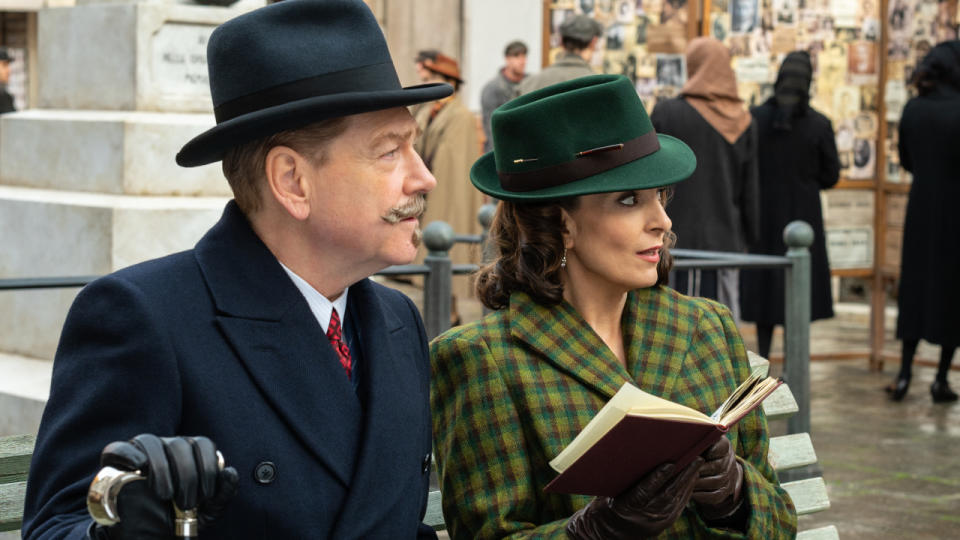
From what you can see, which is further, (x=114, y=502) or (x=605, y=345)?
(x=605, y=345)

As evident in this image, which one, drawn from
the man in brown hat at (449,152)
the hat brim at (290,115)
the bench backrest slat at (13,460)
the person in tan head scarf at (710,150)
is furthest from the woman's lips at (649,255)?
the man in brown hat at (449,152)

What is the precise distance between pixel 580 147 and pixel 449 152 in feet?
23.7

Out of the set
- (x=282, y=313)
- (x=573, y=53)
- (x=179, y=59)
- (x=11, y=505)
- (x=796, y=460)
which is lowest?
(x=796, y=460)

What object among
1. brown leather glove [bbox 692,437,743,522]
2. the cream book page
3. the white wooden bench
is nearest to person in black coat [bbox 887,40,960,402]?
the white wooden bench

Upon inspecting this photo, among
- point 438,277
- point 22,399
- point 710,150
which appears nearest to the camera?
point 438,277

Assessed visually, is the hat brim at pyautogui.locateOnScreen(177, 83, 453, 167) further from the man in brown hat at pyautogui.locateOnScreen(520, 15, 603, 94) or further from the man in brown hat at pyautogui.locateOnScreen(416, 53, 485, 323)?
the man in brown hat at pyautogui.locateOnScreen(416, 53, 485, 323)

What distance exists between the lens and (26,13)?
1049 inches

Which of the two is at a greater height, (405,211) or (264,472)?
(405,211)

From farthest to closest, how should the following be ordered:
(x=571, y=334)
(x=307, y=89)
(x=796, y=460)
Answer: (x=796, y=460)
(x=571, y=334)
(x=307, y=89)

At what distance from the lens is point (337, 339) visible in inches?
100

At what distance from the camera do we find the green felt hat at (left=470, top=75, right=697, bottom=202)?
300cm

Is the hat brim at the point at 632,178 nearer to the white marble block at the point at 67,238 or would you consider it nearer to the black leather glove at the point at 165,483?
the black leather glove at the point at 165,483

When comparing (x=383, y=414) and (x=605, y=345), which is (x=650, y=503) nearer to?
(x=383, y=414)

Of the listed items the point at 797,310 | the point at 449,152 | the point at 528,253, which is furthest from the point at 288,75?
the point at 449,152
